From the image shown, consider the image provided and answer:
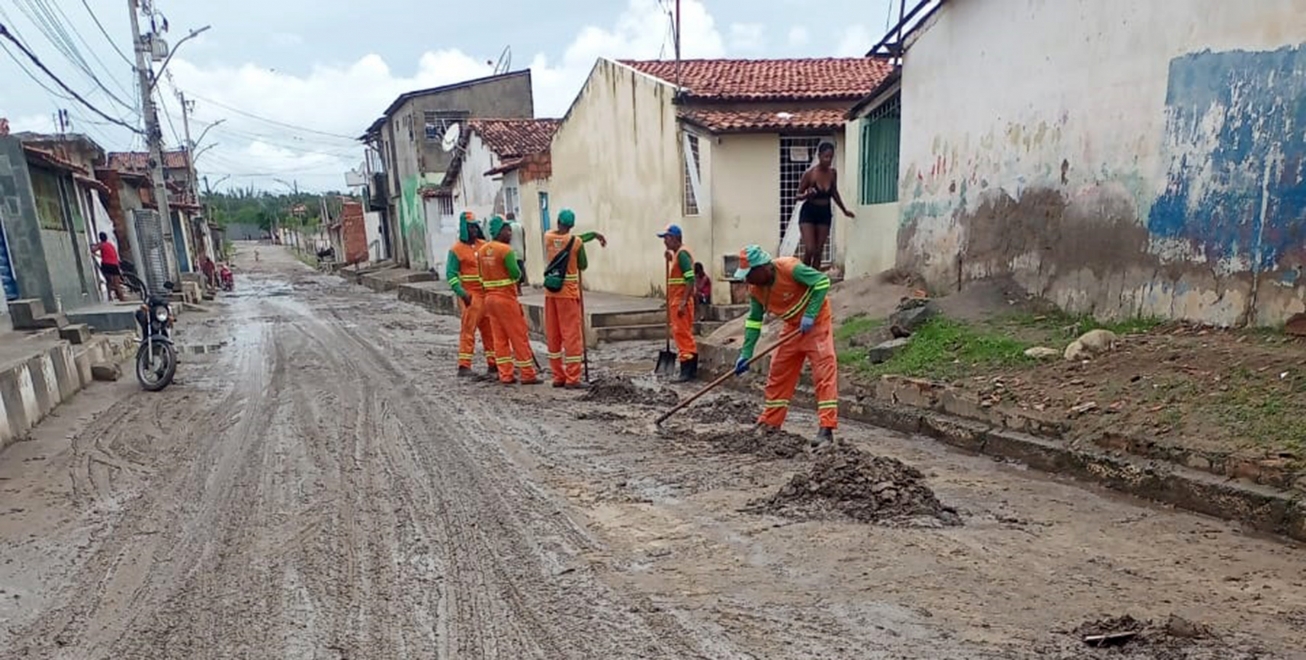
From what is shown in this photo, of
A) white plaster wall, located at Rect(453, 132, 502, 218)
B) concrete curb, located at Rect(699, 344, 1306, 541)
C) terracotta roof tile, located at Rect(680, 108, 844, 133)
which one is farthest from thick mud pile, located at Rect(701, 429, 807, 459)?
white plaster wall, located at Rect(453, 132, 502, 218)

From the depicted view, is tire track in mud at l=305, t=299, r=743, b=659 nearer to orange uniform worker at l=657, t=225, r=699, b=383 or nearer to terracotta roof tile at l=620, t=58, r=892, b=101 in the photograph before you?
orange uniform worker at l=657, t=225, r=699, b=383

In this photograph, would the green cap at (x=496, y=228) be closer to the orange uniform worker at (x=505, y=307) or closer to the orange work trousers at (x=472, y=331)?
the orange uniform worker at (x=505, y=307)

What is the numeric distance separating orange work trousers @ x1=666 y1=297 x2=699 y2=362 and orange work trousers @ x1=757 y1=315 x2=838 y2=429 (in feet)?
10.7

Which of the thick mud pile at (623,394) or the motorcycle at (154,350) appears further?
the motorcycle at (154,350)

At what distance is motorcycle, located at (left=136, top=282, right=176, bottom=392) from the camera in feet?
30.5

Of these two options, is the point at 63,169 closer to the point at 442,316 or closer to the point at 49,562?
the point at 442,316

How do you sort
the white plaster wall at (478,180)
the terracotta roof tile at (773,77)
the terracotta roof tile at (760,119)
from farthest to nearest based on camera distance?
the white plaster wall at (478,180) → the terracotta roof tile at (773,77) → the terracotta roof tile at (760,119)

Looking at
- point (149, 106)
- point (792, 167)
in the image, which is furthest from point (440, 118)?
point (792, 167)

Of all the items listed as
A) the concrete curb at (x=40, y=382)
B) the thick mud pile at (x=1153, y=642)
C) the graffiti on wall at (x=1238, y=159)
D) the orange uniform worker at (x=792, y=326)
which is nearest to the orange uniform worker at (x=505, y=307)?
the orange uniform worker at (x=792, y=326)

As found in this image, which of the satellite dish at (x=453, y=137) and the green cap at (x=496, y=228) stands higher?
the satellite dish at (x=453, y=137)

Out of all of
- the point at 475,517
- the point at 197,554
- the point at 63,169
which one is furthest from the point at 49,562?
the point at 63,169

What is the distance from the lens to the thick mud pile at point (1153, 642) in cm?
297

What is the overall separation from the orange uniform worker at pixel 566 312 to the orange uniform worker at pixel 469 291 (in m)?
0.86

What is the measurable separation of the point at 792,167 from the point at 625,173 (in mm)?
3943
